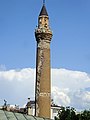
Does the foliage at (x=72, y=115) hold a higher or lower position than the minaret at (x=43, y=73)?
lower

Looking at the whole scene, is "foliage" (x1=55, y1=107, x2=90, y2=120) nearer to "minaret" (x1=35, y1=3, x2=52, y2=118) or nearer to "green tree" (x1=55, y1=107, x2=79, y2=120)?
"green tree" (x1=55, y1=107, x2=79, y2=120)

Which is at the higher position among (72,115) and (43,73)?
(43,73)

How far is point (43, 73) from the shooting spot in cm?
3731

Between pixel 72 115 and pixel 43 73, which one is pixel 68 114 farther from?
pixel 43 73

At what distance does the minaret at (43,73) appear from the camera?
120 ft

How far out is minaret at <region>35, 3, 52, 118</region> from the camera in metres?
36.6

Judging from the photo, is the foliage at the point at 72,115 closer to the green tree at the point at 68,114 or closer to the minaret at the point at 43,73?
the green tree at the point at 68,114

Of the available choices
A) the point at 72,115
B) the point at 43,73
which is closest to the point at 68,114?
the point at 72,115

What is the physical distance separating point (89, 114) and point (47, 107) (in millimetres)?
4336

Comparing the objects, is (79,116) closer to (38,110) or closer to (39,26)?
(38,110)

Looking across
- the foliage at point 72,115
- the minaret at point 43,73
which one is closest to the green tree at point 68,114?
the foliage at point 72,115

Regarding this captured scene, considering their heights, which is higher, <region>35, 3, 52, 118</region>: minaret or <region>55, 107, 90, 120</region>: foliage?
<region>35, 3, 52, 118</region>: minaret

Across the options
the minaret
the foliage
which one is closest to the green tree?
the foliage

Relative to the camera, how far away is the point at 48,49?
1507 inches
